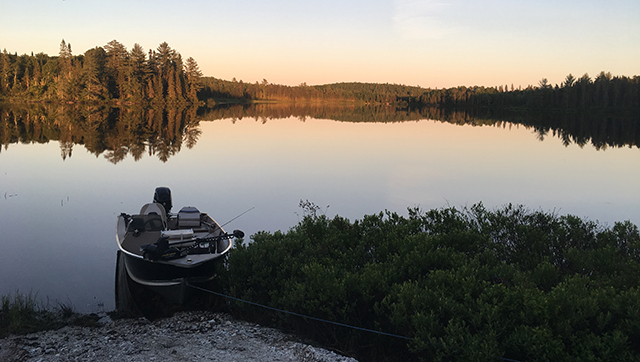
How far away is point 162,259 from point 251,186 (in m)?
14.5

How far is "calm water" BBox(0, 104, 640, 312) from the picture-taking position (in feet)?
45.3

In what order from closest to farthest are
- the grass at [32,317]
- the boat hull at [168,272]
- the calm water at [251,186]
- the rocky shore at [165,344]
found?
the rocky shore at [165,344] < the grass at [32,317] < the boat hull at [168,272] < the calm water at [251,186]

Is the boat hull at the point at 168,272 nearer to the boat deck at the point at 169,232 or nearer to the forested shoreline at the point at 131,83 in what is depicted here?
the boat deck at the point at 169,232

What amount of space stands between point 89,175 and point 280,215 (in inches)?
557

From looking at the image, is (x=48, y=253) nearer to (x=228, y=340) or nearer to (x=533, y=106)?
(x=228, y=340)

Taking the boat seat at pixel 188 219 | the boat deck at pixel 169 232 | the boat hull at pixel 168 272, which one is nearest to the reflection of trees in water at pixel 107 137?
the boat seat at pixel 188 219

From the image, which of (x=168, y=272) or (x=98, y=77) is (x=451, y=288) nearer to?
(x=168, y=272)

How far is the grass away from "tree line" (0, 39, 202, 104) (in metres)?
109

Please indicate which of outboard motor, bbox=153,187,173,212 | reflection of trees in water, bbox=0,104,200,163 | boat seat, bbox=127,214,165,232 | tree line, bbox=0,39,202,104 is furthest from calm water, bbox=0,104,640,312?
tree line, bbox=0,39,202,104

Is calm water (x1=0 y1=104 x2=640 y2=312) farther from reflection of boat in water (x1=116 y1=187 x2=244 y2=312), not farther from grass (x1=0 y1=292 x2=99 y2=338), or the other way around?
reflection of boat in water (x1=116 y1=187 x2=244 y2=312)

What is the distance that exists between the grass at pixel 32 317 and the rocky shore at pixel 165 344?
254mm

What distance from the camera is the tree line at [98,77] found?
108000 millimetres

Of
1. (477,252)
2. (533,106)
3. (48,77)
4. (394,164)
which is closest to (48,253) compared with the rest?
(477,252)

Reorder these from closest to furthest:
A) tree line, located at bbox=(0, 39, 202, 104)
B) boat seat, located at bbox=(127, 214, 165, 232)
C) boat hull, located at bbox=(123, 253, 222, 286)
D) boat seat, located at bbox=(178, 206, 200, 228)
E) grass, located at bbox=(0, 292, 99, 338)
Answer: grass, located at bbox=(0, 292, 99, 338) < boat hull, located at bbox=(123, 253, 222, 286) < boat seat, located at bbox=(127, 214, 165, 232) < boat seat, located at bbox=(178, 206, 200, 228) < tree line, located at bbox=(0, 39, 202, 104)
